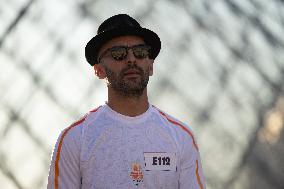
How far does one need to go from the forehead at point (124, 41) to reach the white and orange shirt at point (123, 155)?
0.21m

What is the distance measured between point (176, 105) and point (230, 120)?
83 centimetres

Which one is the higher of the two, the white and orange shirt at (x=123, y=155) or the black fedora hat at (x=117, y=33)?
the black fedora hat at (x=117, y=33)

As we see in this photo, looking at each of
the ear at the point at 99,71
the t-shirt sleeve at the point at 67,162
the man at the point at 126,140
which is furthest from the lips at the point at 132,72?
the t-shirt sleeve at the point at 67,162

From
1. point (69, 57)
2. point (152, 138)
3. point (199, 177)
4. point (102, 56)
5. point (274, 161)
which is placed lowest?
point (199, 177)

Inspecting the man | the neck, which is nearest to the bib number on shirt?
the man

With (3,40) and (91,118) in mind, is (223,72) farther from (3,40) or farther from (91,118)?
(91,118)

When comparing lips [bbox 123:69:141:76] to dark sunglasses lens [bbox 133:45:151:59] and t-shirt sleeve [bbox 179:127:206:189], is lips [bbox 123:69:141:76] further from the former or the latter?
t-shirt sleeve [bbox 179:127:206:189]

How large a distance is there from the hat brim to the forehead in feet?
0.03

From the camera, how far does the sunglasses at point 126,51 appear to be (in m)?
1.55

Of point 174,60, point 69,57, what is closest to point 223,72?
point 174,60

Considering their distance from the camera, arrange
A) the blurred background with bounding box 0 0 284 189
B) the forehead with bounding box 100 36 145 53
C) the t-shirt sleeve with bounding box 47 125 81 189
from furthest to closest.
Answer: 1. the blurred background with bounding box 0 0 284 189
2. the forehead with bounding box 100 36 145 53
3. the t-shirt sleeve with bounding box 47 125 81 189

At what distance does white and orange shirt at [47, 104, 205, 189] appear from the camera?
148cm

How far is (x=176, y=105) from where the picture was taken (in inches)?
234

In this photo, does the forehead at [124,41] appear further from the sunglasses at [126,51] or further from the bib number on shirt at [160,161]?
the bib number on shirt at [160,161]
